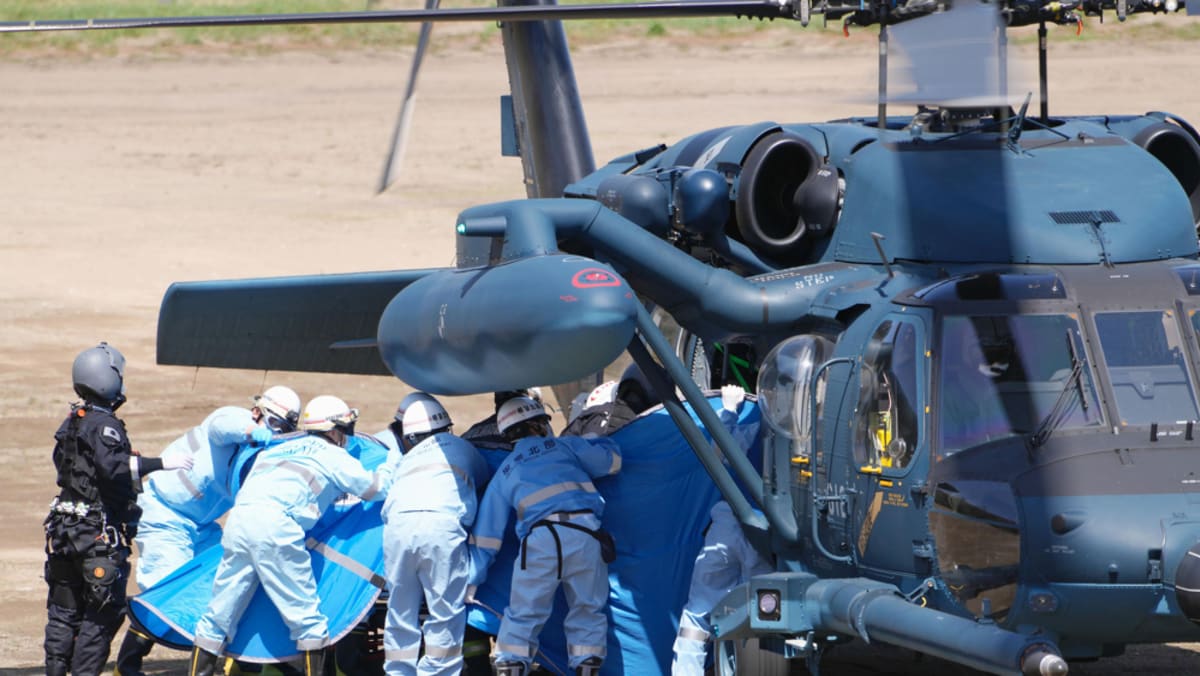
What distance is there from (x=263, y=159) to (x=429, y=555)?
24.4 metres

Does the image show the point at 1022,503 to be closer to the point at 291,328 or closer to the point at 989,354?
the point at 989,354

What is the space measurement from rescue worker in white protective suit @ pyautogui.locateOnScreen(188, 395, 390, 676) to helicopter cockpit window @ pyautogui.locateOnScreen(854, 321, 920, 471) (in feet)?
8.85

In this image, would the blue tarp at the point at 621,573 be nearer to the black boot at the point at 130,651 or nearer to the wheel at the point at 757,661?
the black boot at the point at 130,651

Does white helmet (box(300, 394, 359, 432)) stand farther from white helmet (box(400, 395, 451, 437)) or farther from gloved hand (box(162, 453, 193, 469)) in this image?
gloved hand (box(162, 453, 193, 469))

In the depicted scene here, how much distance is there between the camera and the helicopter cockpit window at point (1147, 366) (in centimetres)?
721

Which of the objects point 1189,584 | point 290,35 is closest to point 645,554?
point 1189,584

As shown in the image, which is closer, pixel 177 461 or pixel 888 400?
pixel 888 400

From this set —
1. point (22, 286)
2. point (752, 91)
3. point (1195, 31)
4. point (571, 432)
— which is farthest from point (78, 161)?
point (571, 432)

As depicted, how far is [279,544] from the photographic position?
28.6 feet

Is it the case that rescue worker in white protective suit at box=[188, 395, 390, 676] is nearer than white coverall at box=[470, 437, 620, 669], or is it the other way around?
white coverall at box=[470, 437, 620, 669]

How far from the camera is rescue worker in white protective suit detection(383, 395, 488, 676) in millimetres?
8375

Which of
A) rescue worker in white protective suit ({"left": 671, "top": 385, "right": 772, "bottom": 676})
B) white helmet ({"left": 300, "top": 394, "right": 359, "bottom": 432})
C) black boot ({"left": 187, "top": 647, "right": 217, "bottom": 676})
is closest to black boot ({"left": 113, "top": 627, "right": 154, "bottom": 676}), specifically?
black boot ({"left": 187, "top": 647, "right": 217, "bottom": 676})

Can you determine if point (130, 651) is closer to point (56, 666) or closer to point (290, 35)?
point (56, 666)

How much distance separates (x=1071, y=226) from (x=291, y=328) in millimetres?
5303
